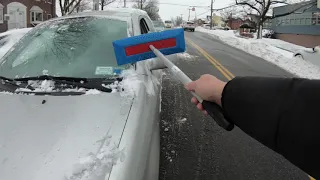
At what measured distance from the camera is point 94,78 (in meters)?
3.04

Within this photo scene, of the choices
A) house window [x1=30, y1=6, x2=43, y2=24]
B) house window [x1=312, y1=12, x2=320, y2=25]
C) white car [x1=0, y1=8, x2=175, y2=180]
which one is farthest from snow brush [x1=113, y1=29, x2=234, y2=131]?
house window [x1=30, y1=6, x2=43, y2=24]

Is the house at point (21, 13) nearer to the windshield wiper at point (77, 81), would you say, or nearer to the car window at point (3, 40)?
the car window at point (3, 40)

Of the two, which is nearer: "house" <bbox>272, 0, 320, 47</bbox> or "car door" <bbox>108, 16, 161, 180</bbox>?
"car door" <bbox>108, 16, 161, 180</bbox>

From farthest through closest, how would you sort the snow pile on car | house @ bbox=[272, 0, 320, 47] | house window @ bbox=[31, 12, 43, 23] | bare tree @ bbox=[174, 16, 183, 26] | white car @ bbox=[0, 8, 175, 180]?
bare tree @ bbox=[174, 16, 183, 26]
house window @ bbox=[31, 12, 43, 23]
house @ bbox=[272, 0, 320, 47]
white car @ bbox=[0, 8, 175, 180]
the snow pile on car

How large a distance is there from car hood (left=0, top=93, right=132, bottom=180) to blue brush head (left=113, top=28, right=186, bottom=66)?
347 mm

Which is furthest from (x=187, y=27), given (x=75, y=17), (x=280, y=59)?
(x=75, y=17)

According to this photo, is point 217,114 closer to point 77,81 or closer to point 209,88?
point 209,88

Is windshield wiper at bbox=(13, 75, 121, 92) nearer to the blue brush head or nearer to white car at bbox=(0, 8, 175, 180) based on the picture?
white car at bbox=(0, 8, 175, 180)

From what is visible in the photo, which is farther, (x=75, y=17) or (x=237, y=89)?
(x=75, y=17)

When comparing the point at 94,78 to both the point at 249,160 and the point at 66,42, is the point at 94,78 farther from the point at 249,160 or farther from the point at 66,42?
the point at 249,160

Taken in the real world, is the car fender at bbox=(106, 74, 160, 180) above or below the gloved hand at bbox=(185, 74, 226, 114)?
below

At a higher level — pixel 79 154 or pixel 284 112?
pixel 284 112

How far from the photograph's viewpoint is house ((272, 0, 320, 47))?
103 feet

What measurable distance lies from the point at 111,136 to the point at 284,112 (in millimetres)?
1229
